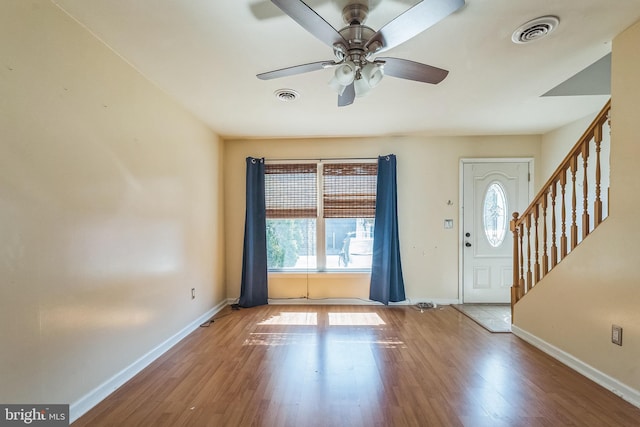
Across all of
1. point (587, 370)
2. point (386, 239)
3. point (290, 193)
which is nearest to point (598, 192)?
point (587, 370)

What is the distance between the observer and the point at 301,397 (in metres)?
1.88

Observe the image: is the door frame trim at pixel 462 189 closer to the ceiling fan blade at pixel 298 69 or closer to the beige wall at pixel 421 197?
the beige wall at pixel 421 197

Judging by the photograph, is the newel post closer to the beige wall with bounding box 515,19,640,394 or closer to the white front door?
the beige wall with bounding box 515,19,640,394

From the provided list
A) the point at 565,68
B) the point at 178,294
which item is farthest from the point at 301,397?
the point at 565,68

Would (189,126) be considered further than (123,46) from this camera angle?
Yes

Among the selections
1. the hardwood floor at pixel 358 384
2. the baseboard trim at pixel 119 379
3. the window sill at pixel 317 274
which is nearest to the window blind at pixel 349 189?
the window sill at pixel 317 274

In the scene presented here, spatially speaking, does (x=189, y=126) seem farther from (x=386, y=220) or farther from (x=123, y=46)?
(x=386, y=220)

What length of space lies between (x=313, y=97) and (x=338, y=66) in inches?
42.1

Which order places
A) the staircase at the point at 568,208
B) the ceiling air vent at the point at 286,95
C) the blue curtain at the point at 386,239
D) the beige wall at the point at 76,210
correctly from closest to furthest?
the beige wall at the point at 76,210
the staircase at the point at 568,208
the ceiling air vent at the point at 286,95
the blue curtain at the point at 386,239

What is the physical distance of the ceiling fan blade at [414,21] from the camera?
1.13 meters

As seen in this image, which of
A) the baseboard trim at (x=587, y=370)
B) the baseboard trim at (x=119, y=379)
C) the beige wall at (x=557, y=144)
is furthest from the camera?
the beige wall at (x=557, y=144)

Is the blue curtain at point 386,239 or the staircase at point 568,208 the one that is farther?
the blue curtain at point 386,239

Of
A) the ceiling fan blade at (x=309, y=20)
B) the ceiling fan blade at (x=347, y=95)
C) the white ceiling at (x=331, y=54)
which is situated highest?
the white ceiling at (x=331, y=54)

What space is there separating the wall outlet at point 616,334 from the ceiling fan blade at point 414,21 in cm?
233
